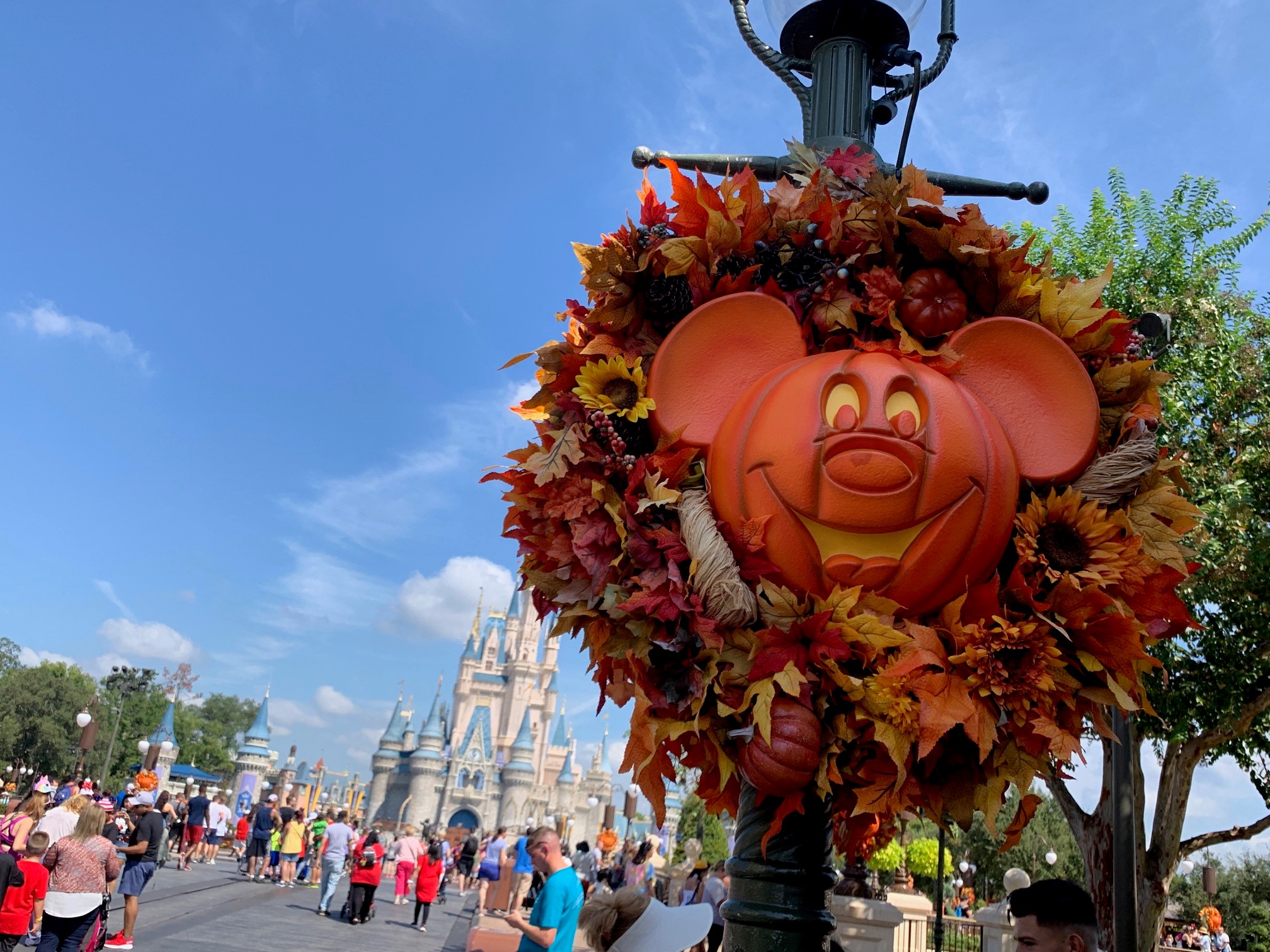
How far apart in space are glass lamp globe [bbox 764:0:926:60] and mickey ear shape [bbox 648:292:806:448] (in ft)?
4.30

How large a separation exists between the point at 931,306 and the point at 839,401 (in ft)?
1.19

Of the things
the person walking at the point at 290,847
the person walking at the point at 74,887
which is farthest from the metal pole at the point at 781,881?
the person walking at the point at 290,847

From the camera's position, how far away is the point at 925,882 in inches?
1256

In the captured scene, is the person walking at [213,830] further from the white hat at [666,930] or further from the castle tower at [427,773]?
the castle tower at [427,773]

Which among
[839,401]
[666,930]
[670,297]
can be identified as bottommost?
[666,930]

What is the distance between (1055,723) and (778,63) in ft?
7.50

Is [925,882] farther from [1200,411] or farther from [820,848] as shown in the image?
[820,848]

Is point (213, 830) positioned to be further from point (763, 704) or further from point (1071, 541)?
point (1071, 541)

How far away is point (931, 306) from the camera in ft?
7.25

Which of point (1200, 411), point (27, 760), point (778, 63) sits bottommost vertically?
point (27, 760)

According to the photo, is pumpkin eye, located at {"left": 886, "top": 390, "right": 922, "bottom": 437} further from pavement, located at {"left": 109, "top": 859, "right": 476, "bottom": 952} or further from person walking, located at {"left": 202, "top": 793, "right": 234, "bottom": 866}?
person walking, located at {"left": 202, "top": 793, "right": 234, "bottom": 866}

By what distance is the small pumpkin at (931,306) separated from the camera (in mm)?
2207

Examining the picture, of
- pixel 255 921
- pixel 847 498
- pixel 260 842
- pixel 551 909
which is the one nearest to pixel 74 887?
pixel 551 909

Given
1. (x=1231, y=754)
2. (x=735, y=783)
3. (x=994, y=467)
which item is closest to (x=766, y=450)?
(x=994, y=467)
